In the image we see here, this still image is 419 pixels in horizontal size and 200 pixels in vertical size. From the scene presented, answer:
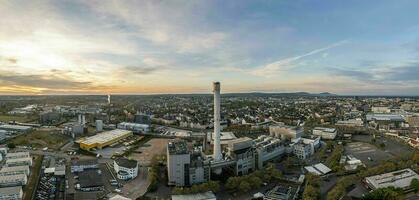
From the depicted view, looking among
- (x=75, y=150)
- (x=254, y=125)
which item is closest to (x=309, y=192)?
(x=75, y=150)

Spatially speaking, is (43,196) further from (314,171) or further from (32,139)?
(32,139)

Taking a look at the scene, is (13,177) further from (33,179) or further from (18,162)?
(18,162)

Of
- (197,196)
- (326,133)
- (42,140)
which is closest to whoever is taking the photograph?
(197,196)

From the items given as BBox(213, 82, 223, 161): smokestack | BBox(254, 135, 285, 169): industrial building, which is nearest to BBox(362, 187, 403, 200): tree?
BBox(254, 135, 285, 169): industrial building

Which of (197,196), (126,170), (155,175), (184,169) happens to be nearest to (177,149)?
(184,169)

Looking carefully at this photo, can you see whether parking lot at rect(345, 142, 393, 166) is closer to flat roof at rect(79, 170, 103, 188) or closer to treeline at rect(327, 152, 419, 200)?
treeline at rect(327, 152, 419, 200)

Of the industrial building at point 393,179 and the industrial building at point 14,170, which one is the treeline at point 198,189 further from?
the industrial building at point 14,170

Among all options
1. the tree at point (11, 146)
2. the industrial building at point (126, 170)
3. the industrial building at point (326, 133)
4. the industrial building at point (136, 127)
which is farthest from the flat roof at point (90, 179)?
the industrial building at point (326, 133)

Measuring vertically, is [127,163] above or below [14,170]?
above
